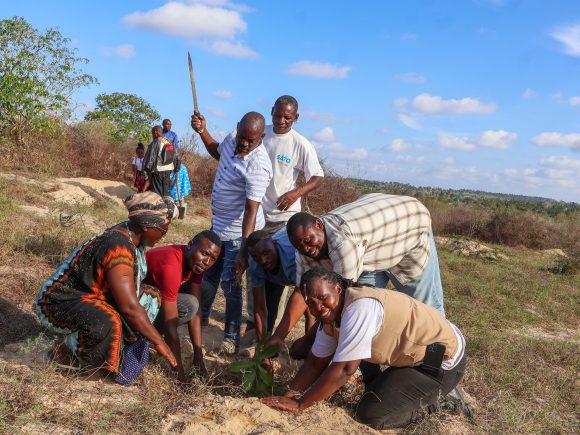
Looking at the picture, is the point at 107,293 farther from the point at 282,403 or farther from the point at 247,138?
the point at 247,138

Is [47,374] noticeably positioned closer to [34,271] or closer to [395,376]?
[395,376]

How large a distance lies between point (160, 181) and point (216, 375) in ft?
19.3

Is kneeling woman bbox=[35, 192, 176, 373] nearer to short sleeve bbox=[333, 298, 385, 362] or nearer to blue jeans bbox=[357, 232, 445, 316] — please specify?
short sleeve bbox=[333, 298, 385, 362]

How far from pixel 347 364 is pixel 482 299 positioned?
5093mm

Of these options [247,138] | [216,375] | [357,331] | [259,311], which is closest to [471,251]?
[259,311]

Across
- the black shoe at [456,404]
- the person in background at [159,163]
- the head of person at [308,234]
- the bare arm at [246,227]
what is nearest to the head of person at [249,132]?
the bare arm at [246,227]

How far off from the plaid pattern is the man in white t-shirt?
79cm

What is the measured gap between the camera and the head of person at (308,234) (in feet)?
10.5

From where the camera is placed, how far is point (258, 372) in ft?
11.0

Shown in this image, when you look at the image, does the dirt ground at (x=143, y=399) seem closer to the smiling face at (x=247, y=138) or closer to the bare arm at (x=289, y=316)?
the bare arm at (x=289, y=316)

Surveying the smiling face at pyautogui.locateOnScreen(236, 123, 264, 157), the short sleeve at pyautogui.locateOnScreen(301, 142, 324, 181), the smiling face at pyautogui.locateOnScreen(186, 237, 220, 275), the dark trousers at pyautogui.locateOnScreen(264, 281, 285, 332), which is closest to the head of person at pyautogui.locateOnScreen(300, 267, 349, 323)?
the smiling face at pyautogui.locateOnScreen(186, 237, 220, 275)

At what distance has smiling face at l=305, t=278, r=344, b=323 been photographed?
2828mm

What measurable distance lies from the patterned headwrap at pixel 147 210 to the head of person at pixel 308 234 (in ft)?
2.37

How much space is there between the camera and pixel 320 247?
326 centimetres
